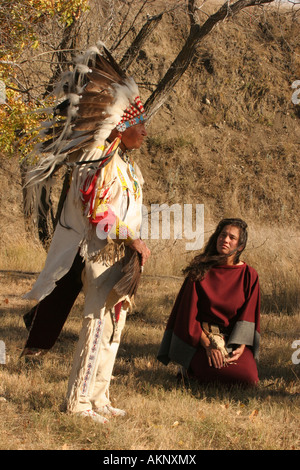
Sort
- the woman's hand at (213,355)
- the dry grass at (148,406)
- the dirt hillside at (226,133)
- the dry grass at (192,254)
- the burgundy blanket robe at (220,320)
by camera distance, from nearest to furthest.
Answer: the dry grass at (148,406)
the dry grass at (192,254)
the woman's hand at (213,355)
the burgundy blanket robe at (220,320)
the dirt hillside at (226,133)

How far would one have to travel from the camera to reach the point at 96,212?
3.69 metres

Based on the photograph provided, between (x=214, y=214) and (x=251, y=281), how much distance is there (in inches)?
567

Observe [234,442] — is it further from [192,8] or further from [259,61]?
[259,61]

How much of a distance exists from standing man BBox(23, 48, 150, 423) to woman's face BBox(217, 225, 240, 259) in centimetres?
110

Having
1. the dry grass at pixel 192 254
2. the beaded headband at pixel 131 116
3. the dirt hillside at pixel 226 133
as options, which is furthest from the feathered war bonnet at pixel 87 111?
the dirt hillside at pixel 226 133

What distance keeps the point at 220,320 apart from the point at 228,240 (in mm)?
650

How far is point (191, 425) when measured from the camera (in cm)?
384

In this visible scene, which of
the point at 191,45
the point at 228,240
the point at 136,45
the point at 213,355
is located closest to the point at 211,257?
the point at 228,240

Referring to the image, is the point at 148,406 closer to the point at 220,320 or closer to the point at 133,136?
the point at 220,320

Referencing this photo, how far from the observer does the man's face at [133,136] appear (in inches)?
157

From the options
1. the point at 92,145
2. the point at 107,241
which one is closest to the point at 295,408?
the point at 107,241

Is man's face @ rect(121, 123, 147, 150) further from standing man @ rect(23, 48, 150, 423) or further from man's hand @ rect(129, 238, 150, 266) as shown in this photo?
man's hand @ rect(129, 238, 150, 266)

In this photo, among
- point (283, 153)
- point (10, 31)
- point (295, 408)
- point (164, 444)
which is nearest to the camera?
point (164, 444)

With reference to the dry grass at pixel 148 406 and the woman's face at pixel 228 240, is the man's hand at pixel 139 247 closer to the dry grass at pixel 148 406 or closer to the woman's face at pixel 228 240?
the dry grass at pixel 148 406
